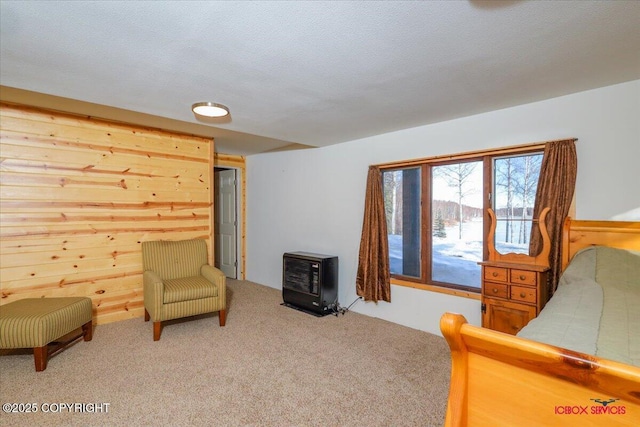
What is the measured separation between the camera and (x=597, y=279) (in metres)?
1.94

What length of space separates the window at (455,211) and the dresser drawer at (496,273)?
1.16ft

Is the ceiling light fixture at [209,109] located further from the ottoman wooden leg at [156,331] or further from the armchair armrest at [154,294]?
the ottoman wooden leg at [156,331]

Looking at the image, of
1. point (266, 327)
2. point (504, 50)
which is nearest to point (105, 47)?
point (504, 50)

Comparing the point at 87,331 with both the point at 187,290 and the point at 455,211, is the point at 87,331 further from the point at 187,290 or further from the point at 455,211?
the point at 455,211

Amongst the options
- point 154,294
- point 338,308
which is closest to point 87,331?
point 154,294

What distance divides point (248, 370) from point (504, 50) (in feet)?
9.15

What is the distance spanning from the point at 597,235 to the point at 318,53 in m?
2.34

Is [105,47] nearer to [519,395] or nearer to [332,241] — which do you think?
[519,395]

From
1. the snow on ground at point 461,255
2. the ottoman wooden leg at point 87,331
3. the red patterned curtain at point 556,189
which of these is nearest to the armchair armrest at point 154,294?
the ottoman wooden leg at point 87,331

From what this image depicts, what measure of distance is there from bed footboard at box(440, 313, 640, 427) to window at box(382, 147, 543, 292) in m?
2.23

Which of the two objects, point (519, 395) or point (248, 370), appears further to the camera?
point (248, 370)

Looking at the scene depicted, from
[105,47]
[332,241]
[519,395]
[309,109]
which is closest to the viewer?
[519,395]

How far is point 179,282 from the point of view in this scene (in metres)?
3.42

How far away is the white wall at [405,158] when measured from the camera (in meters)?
2.27
